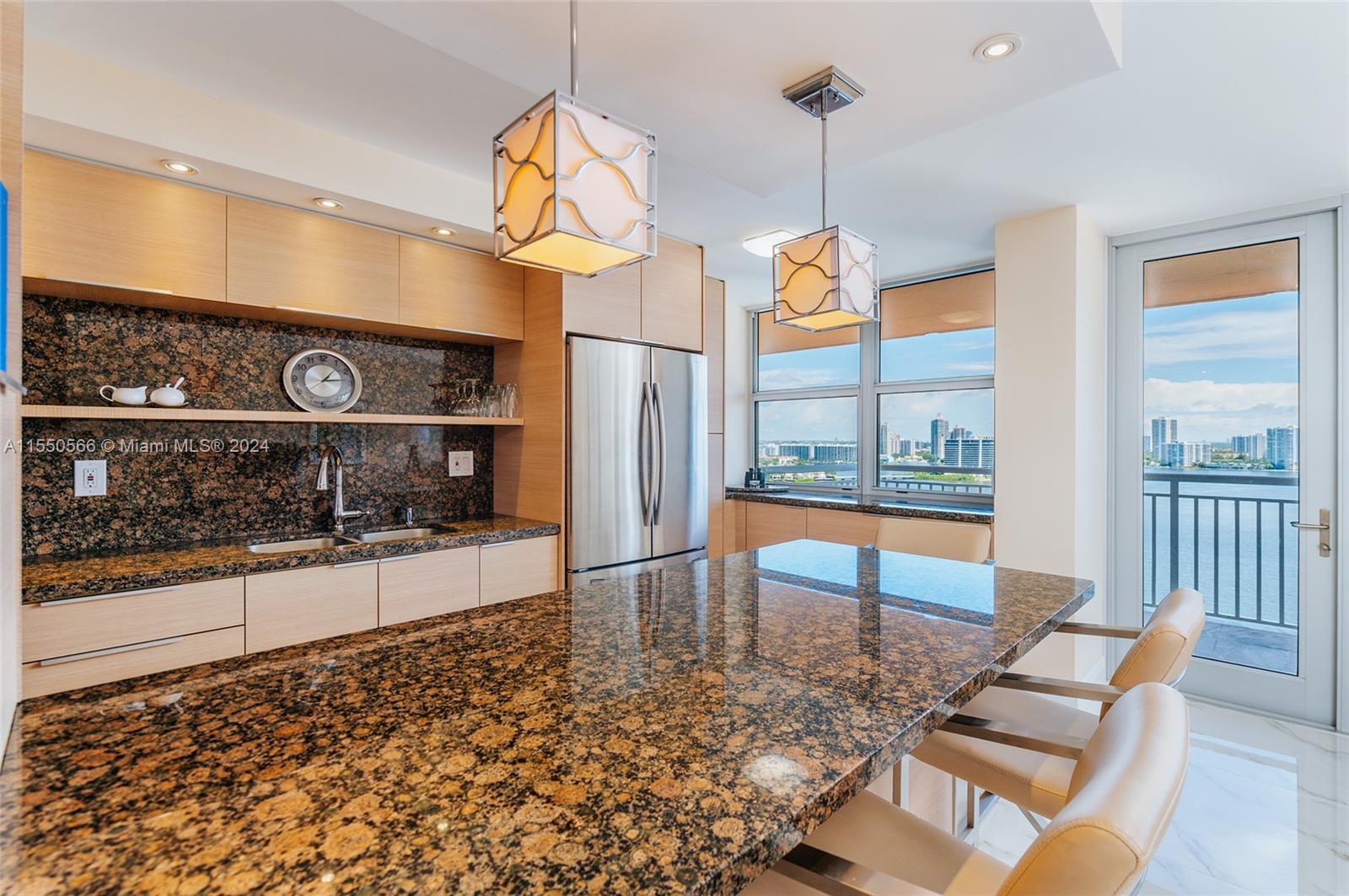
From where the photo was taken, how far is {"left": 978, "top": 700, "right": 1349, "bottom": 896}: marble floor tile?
198 centimetres

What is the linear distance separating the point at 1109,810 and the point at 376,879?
0.68m

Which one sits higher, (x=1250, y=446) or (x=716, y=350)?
(x=716, y=350)

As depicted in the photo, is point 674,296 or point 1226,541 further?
point 674,296

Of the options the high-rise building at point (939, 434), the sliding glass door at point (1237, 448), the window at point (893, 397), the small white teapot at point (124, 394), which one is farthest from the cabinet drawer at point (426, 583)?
the sliding glass door at point (1237, 448)

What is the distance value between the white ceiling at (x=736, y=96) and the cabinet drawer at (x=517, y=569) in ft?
4.80

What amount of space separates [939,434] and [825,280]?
2.71 m

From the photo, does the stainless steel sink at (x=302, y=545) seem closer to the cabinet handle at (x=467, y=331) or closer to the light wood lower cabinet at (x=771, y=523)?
the cabinet handle at (x=467, y=331)

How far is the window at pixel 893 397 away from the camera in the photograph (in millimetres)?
3934

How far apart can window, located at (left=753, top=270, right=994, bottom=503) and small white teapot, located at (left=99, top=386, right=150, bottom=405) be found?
3.10 m

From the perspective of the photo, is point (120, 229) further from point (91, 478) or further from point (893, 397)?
point (893, 397)

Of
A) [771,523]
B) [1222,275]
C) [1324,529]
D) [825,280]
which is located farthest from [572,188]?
[1324,529]

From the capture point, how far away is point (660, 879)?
559 millimetres

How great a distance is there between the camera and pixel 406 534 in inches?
118

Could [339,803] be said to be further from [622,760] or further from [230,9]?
[230,9]
